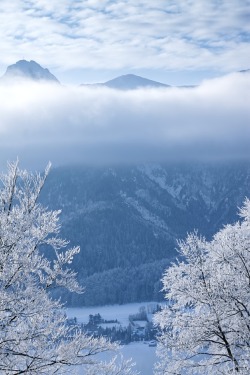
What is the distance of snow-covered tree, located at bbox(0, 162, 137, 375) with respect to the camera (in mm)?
13344

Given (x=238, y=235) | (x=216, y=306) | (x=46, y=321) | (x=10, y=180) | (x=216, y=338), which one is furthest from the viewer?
(x=238, y=235)

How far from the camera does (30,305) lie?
13.4 metres

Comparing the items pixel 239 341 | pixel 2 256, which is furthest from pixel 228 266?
pixel 2 256

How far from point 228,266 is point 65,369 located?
7308 millimetres

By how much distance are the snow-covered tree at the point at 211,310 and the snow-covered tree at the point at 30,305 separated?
3992 millimetres

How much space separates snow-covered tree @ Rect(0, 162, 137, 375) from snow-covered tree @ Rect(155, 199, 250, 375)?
3992mm

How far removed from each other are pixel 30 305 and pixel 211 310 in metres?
7.25

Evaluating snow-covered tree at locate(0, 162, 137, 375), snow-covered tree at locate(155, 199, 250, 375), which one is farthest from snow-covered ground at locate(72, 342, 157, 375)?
snow-covered tree at locate(0, 162, 137, 375)

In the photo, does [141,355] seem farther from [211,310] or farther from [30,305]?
[30,305]

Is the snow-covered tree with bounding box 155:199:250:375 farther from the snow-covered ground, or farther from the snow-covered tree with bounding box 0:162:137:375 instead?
the snow-covered ground

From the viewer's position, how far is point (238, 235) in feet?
65.8

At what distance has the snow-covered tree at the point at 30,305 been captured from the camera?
43.8 feet

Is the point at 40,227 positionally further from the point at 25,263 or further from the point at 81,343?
the point at 81,343

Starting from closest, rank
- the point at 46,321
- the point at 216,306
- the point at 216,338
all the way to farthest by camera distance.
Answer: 1. the point at 46,321
2. the point at 216,306
3. the point at 216,338
